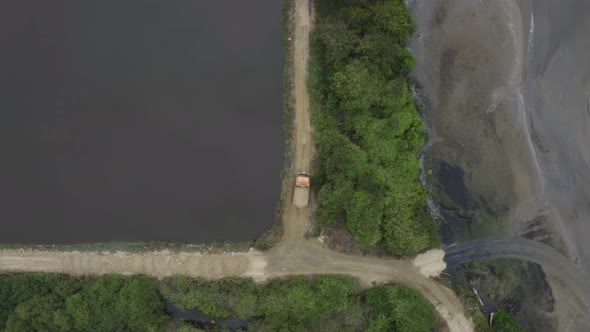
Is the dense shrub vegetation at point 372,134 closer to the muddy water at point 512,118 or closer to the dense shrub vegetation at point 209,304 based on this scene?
the muddy water at point 512,118

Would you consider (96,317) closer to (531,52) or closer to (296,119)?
(296,119)

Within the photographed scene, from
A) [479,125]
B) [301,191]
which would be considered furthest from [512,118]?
[301,191]

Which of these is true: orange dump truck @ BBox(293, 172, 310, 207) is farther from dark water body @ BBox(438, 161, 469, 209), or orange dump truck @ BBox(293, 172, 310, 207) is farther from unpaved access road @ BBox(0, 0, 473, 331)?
dark water body @ BBox(438, 161, 469, 209)

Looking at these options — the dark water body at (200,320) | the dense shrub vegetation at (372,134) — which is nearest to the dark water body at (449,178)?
the dense shrub vegetation at (372,134)

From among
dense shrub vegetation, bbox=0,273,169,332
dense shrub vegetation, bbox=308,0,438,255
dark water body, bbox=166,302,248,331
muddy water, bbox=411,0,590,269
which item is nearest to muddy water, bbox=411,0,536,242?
muddy water, bbox=411,0,590,269

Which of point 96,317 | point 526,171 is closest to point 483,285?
point 526,171

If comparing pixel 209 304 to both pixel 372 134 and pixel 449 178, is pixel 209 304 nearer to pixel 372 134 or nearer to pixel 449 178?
pixel 372 134
